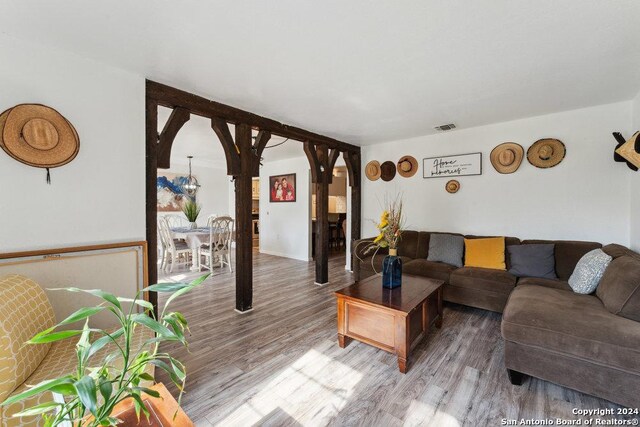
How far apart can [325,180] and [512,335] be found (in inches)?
115

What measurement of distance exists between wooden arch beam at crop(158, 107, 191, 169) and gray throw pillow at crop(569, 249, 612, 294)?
12.0 feet

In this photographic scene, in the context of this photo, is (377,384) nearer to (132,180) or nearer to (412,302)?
(412,302)

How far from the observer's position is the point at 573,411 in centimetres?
162

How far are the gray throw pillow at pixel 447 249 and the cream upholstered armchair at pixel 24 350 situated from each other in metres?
3.25

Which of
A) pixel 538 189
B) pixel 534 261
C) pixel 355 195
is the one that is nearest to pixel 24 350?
pixel 534 261

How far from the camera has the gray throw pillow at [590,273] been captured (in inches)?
86.9

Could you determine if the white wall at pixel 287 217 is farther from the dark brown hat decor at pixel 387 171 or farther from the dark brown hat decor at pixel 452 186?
the dark brown hat decor at pixel 452 186

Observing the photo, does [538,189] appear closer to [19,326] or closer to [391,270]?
[391,270]

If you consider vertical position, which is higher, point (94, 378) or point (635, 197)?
point (635, 197)

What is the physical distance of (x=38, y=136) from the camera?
179 cm

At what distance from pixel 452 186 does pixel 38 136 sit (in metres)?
4.29

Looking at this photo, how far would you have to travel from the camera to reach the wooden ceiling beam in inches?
93.5

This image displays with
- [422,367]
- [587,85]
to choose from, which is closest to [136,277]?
[422,367]

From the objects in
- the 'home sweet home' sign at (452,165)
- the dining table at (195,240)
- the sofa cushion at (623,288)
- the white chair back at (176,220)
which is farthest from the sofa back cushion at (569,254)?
the white chair back at (176,220)
